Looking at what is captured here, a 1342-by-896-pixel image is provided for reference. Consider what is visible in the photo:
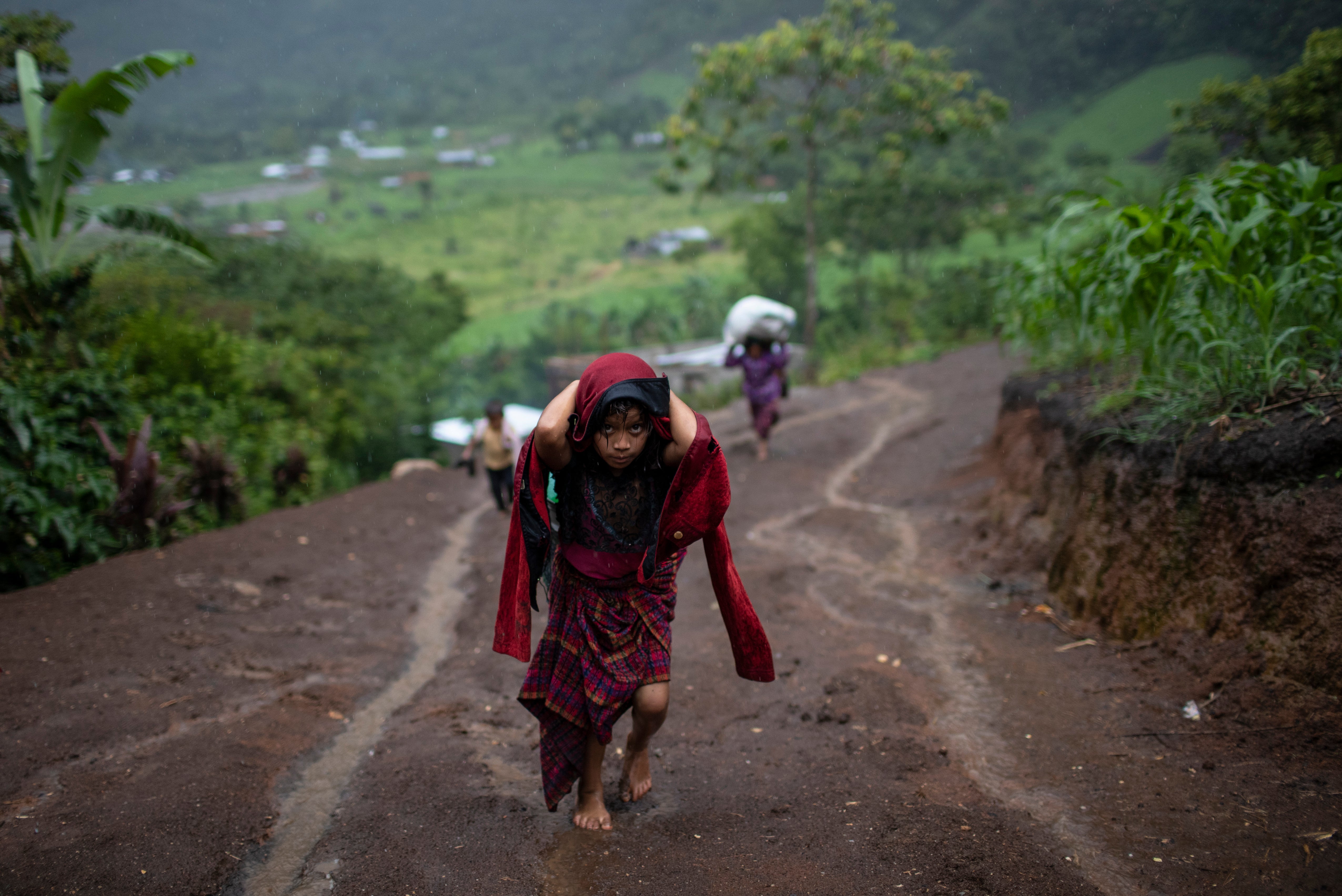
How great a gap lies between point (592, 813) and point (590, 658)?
647 mm

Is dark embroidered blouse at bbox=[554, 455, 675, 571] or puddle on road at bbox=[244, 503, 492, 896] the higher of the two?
dark embroidered blouse at bbox=[554, 455, 675, 571]

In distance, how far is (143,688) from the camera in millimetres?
4266

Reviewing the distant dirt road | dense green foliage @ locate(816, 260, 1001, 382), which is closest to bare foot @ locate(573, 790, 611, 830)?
dense green foliage @ locate(816, 260, 1001, 382)

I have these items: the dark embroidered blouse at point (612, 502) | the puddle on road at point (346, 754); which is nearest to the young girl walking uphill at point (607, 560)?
the dark embroidered blouse at point (612, 502)

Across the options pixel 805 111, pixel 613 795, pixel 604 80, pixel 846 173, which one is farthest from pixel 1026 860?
pixel 604 80

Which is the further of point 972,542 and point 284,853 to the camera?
point 972,542

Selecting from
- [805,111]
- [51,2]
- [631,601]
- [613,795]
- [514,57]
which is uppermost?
[514,57]

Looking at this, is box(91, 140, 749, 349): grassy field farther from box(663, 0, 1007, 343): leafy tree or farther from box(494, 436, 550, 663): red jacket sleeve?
box(494, 436, 550, 663): red jacket sleeve

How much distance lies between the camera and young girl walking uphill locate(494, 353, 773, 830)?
2.66m

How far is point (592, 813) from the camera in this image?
10.1ft

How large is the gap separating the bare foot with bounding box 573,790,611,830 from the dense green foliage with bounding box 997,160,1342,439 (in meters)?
3.52

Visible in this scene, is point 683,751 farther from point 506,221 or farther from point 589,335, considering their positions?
point 506,221

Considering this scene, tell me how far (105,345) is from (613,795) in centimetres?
959

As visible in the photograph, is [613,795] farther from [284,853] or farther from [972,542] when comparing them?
[972,542]
